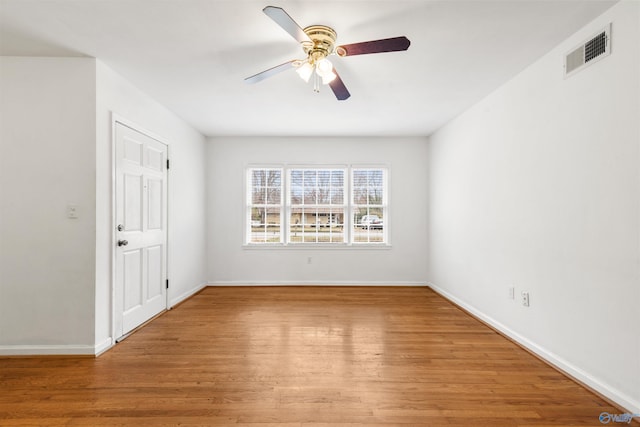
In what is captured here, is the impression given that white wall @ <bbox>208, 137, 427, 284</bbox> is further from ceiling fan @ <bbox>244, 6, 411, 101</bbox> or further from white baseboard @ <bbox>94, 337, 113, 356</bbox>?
ceiling fan @ <bbox>244, 6, 411, 101</bbox>

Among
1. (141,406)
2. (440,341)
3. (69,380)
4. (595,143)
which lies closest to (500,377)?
(440,341)

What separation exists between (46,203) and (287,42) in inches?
97.3

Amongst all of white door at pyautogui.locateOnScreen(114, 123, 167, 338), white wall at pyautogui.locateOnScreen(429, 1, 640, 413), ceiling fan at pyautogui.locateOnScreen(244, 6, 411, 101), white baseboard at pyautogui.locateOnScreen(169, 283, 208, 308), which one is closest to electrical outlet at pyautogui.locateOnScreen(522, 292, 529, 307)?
white wall at pyautogui.locateOnScreen(429, 1, 640, 413)

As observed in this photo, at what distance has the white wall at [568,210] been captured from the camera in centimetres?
199

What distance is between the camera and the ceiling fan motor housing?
2240 millimetres

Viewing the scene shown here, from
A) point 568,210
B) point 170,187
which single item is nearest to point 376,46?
point 568,210

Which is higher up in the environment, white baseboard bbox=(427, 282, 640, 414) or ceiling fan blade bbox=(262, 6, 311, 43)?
ceiling fan blade bbox=(262, 6, 311, 43)

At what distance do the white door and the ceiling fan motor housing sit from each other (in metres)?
2.06

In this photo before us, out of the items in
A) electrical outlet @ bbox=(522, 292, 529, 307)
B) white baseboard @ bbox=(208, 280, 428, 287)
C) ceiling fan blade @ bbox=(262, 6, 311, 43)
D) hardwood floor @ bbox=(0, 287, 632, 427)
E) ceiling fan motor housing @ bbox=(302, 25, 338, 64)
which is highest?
ceiling fan motor housing @ bbox=(302, 25, 338, 64)

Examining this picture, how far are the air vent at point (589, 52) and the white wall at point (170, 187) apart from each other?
389cm

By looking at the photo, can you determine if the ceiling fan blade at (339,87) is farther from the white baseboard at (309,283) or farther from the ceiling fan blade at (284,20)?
the white baseboard at (309,283)

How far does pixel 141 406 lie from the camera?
6.66ft

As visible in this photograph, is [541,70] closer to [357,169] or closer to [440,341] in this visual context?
[440,341]

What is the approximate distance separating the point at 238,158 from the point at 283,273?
6.94 ft
